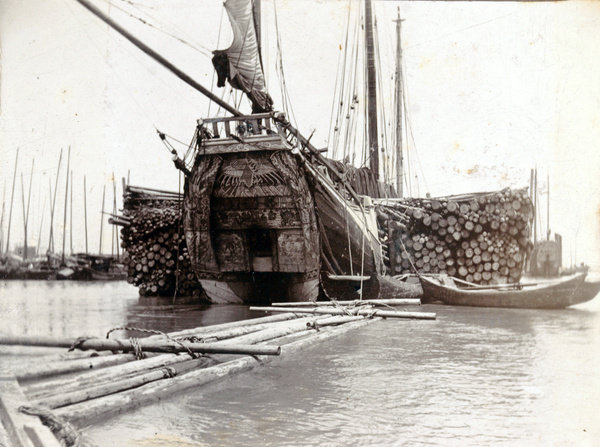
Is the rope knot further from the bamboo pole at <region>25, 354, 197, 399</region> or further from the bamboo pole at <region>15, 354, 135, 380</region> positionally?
the bamboo pole at <region>25, 354, 197, 399</region>

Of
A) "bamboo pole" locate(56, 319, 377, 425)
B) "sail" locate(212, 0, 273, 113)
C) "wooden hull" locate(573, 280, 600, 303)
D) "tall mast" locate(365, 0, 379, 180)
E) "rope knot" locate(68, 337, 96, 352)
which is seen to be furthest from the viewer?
"tall mast" locate(365, 0, 379, 180)

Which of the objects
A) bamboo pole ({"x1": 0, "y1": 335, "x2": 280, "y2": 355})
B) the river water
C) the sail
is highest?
the sail

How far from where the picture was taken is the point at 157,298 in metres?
12.2

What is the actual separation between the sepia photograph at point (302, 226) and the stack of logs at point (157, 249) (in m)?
0.05

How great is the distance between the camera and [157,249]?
40.6ft

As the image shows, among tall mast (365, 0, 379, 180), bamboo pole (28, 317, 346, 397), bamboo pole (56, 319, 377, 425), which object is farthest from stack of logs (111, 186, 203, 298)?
bamboo pole (56, 319, 377, 425)

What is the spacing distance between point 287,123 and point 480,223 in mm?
5241

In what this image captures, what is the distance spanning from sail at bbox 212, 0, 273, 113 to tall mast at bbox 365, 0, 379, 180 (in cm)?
268

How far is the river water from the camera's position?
2.61 metres

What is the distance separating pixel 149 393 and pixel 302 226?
20.0ft

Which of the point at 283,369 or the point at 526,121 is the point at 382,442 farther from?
the point at 526,121

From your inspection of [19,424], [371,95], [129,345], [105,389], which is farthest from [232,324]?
[371,95]

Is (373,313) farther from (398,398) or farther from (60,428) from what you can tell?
(60,428)

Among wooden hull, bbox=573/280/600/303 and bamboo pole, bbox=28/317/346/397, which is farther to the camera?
wooden hull, bbox=573/280/600/303
